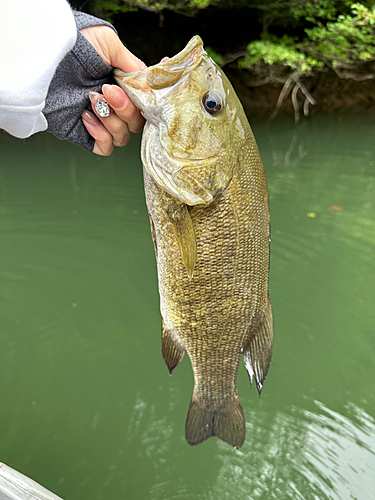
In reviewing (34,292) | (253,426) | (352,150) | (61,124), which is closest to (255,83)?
(352,150)

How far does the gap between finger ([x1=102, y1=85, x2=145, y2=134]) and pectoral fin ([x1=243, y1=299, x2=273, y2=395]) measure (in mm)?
902

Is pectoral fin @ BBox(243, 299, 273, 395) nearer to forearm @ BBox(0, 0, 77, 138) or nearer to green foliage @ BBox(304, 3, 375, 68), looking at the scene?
forearm @ BBox(0, 0, 77, 138)

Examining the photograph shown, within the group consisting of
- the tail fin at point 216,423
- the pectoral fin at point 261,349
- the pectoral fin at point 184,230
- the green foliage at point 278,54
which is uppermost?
the pectoral fin at point 184,230

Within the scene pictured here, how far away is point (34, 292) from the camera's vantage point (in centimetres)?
435

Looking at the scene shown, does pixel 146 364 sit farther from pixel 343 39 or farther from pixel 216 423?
pixel 343 39

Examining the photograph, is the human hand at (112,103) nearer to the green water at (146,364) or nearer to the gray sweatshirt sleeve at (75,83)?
the gray sweatshirt sleeve at (75,83)

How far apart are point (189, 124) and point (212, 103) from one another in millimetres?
108

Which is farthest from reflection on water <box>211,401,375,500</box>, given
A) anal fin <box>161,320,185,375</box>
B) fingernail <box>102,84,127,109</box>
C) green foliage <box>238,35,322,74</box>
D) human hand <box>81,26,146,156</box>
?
green foliage <box>238,35,322,74</box>

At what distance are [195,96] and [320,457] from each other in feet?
8.72

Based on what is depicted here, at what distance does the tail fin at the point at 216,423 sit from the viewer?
6.27 ft

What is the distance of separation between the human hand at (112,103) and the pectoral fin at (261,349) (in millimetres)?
912

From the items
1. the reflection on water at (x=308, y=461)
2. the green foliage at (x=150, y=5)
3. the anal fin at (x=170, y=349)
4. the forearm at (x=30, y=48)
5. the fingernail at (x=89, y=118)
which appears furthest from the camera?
the green foliage at (x=150, y=5)

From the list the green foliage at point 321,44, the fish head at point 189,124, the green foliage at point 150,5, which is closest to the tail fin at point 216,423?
the fish head at point 189,124

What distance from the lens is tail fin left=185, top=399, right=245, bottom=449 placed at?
6.27 feet
